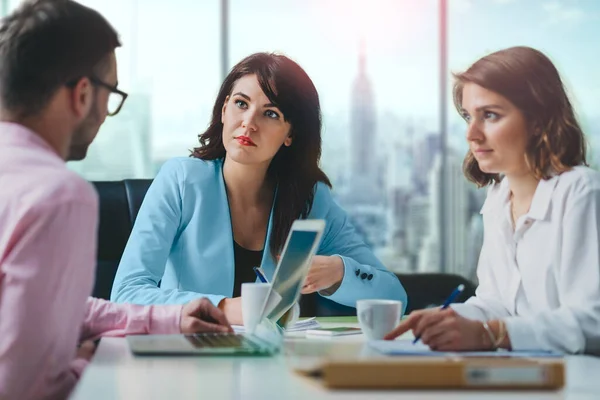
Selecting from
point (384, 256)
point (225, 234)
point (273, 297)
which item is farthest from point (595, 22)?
point (273, 297)

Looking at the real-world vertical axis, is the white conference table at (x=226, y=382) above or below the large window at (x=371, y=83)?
below

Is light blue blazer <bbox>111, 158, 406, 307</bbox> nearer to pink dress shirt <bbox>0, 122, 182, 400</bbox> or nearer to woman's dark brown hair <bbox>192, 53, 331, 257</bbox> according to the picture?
woman's dark brown hair <bbox>192, 53, 331, 257</bbox>

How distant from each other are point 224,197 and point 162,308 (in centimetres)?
95

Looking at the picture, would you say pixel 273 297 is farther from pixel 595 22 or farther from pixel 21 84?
pixel 595 22

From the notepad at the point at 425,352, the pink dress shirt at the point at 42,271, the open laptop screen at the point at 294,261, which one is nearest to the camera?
the pink dress shirt at the point at 42,271

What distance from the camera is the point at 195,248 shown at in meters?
2.65

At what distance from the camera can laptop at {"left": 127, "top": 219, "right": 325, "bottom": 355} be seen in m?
1.48

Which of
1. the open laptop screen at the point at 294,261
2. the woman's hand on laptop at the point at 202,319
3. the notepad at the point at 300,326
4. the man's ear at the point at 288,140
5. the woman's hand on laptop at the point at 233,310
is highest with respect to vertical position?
the man's ear at the point at 288,140

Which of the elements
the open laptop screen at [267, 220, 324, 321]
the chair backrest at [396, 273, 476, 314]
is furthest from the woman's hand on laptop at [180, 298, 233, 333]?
the chair backrest at [396, 273, 476, 314]

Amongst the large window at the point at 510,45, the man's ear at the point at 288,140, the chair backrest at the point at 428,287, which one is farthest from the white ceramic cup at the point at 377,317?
the large window at the point at 510,45

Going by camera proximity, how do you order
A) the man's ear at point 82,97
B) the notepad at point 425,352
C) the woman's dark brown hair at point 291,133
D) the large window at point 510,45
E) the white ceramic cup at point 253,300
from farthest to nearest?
the large window at point 510,45, the woman's dark brown hair at point 291,133, the white ceramic cup at point 253,300, the man's ear at point 82,97, the notepad at point 425,352

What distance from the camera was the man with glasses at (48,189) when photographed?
127cm

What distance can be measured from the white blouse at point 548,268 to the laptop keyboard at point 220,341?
491 millimetres

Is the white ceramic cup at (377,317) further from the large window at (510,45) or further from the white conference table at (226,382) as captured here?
the large window at (510,45)
